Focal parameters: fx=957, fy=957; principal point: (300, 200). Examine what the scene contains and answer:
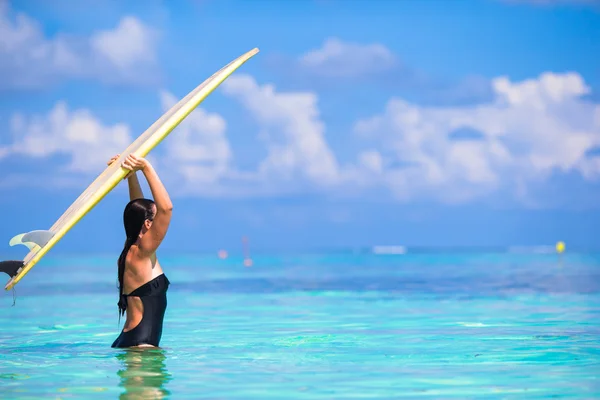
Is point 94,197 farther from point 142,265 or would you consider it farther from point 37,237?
point 142,265

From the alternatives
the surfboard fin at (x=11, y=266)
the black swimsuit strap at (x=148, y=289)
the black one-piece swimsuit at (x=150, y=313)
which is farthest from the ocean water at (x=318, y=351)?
the surfboard fin at (x=11, y=266)

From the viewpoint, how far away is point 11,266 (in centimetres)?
720

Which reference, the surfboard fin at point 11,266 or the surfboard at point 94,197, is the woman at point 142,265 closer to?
the surfboard at point 94,197

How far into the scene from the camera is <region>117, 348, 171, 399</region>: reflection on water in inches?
253

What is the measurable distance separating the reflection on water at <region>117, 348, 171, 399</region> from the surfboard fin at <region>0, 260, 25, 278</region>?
109 cm

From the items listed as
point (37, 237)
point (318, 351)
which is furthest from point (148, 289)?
point (318, 351)

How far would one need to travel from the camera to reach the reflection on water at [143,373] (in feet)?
21.0

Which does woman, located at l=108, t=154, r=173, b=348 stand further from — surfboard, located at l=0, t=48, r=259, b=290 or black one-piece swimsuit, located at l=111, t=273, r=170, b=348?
surfboard, located at l=0, t=48, r=259, b=290

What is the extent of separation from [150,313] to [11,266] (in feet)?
3.75

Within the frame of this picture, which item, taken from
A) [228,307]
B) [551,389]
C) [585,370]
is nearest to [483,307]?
[228,307]

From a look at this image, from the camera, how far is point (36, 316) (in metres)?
15.2

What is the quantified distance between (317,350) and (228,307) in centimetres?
796

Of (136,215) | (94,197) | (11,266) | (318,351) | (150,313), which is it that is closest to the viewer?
(94,197)

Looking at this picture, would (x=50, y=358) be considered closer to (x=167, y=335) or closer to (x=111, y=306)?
(x=167, y=335)
